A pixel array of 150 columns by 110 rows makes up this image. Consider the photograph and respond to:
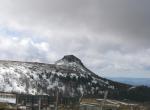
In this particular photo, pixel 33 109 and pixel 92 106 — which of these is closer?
pixel 92 106

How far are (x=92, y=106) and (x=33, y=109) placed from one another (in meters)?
52.6

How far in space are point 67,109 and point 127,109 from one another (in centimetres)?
2996

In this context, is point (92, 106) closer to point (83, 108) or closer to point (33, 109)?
point (83, 108)

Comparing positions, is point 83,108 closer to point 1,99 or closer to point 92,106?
point 92,106

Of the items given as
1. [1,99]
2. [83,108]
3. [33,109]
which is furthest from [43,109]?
[83,108]

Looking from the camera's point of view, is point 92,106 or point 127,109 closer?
point 92,106

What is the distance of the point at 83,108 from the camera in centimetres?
14600

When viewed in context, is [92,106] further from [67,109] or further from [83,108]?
[67,109]

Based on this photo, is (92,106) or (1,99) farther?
(1,99)

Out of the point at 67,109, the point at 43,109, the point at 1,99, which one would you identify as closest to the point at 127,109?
the point at 67,109

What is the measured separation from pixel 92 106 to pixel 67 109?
42491 mm

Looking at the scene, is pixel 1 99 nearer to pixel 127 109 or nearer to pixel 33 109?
pixel 33 109

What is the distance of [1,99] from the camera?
189125 millimetres

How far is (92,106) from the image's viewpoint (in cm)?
14538
